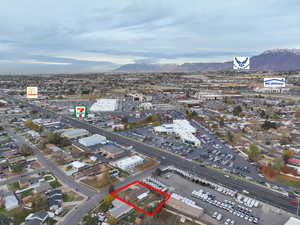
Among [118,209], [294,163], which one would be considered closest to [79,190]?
[118,209]

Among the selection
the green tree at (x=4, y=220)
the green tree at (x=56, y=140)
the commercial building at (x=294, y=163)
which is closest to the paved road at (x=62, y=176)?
the green tree at (x=56, y=140)

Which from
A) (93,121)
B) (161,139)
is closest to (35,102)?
(93,121)

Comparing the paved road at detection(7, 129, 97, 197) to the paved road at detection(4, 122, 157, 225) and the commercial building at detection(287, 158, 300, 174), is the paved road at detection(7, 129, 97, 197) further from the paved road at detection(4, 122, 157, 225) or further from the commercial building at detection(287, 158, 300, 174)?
the commercial building at detection(287, 158, 300, 174)

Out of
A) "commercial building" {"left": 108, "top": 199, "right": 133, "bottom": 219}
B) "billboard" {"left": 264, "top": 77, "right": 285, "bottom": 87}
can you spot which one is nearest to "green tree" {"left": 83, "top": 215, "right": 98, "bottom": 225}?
"commercial building" {"left": 108, "top": 199, "right": 133, "bottom": 219}

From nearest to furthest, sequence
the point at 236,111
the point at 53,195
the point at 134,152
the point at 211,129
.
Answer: the point at 53,195, the point at 134,152, the point at 211,129, the point at 236,111

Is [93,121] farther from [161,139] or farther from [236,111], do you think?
[236,111]

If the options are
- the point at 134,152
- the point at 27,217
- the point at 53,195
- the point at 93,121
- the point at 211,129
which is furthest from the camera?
the point at 93,121
